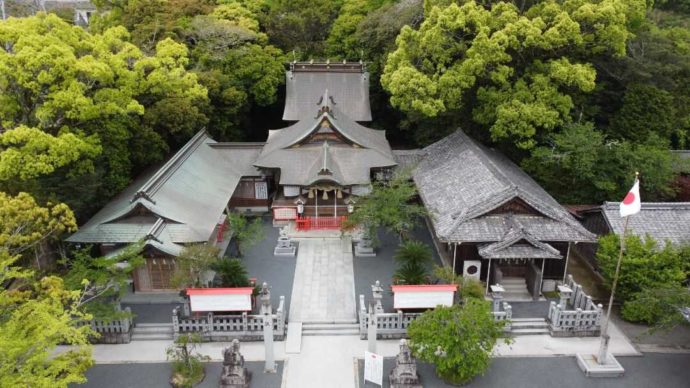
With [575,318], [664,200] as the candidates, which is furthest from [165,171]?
[664,200]

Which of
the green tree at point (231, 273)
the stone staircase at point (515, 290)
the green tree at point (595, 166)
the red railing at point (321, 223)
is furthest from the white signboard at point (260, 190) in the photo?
the green tree at point (595, 166)

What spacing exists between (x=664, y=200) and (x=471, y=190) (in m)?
11.3

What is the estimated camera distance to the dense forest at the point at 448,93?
1884 centimetres

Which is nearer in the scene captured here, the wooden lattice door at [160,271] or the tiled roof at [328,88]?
the wooden lattice door at [160,271]

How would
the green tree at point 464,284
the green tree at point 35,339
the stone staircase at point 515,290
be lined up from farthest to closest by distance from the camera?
the stone staircase at point 515,290, the green tree at point 464,284, the green tree at point 35,339

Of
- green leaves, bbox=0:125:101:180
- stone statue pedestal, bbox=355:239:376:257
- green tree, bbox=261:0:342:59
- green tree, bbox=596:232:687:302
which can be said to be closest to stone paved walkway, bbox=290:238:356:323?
stone statue pedestal, bbox=355:239:376:257

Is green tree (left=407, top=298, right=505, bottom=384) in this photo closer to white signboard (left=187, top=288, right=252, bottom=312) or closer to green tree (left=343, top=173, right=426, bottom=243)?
white signboard (left=187, top=288, right=252, bottom=312)

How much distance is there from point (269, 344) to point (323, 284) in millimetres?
5534

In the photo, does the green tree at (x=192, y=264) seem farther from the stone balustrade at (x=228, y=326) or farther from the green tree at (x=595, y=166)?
the green tree at (x=595, y=166)

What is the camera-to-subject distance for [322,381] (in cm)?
1545

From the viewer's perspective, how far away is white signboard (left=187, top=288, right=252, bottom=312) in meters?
16.9

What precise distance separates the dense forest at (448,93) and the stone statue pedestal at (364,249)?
8.37 meters

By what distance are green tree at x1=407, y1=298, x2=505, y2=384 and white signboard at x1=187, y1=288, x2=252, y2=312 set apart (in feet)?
19.0

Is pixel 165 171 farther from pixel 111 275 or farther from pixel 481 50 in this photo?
pixel 481 50
